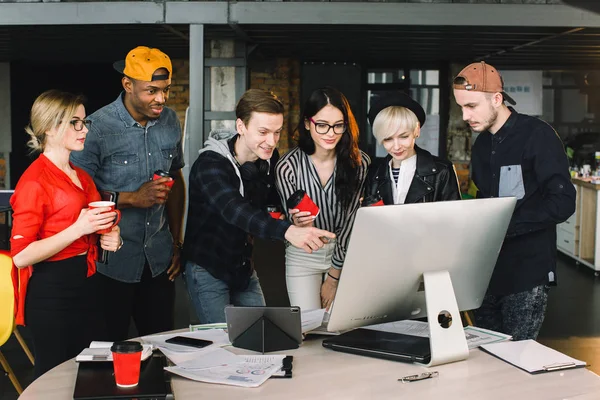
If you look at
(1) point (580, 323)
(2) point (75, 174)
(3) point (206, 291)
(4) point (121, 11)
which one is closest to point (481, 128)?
(3) point (206, 291)

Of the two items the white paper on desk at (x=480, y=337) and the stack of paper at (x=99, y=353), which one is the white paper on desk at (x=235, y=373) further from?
the white paper on desk at (x=480, y=337)

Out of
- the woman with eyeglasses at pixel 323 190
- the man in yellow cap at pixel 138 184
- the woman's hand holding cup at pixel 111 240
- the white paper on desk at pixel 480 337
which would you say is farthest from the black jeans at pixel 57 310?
the white paper on desk at pixel 480 337

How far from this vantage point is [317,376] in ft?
7.70

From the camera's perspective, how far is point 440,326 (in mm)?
2455

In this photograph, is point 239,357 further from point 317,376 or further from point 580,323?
point 580,323

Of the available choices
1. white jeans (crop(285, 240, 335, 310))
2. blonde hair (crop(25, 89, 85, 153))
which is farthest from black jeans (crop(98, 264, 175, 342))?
blonde hair (crop(25, 89, 85, 153))

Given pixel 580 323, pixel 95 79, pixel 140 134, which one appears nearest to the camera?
pixel 140 134

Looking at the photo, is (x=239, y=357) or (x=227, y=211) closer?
(x=239, y=357)

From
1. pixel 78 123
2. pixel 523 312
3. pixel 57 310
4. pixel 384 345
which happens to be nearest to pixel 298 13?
pixel 78 123

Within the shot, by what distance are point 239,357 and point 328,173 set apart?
1.21m

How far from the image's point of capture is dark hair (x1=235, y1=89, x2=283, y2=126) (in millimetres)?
3057

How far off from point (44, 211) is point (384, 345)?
1351 mm

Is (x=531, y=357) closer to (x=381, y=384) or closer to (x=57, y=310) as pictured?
(x=381, y=384)

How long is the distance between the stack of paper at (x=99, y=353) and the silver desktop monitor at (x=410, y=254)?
1.88ft
